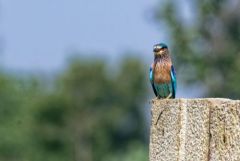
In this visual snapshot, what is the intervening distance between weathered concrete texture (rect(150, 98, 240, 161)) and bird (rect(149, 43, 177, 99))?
137cm

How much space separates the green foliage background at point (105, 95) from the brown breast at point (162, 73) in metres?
20.3

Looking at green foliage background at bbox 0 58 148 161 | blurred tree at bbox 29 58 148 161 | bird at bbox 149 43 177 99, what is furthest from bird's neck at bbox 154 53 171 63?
blurred tree at bbox 29 58 148 161

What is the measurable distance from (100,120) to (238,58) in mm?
26365

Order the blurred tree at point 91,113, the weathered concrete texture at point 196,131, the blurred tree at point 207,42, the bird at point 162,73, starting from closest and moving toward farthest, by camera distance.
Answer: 1. the weathered concrete texture at point 196,131
2. the bird at point 162,73
3. the blurred tree at point 207,42
4. the blurred tree at point 91,113

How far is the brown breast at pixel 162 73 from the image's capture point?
7270mm

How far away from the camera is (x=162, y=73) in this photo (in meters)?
7.36

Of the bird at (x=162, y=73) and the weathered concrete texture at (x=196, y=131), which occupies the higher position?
the bird at (x=162, y=73)

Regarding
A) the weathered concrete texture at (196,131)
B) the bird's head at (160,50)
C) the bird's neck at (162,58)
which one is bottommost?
the weathered concrete texture at (196,131)

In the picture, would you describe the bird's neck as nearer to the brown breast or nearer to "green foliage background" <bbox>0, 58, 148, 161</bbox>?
the brown breast

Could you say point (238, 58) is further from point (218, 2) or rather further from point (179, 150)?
point (179, 150)

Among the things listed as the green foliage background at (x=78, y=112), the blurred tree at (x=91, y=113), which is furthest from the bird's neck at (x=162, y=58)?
the blurred tree at (x=91, y=113)

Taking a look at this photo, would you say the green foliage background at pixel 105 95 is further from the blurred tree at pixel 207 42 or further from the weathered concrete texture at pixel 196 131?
the weathered concrete texture at pixel 196 131

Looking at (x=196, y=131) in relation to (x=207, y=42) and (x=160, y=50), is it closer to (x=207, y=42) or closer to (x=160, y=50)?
(x=160, y=50)

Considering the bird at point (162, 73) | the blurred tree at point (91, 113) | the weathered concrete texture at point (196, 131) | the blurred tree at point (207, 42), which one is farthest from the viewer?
the blurred tree at point (91, 113)
